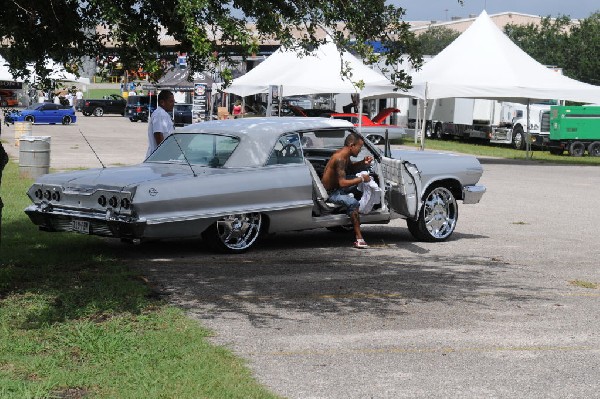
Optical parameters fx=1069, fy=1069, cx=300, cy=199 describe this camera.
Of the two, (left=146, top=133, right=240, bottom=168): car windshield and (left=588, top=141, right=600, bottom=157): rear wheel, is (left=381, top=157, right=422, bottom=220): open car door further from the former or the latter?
(left=588, top=141, right=600, bottom=157): rear wheel

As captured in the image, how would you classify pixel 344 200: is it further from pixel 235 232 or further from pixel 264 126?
pixel 235 232

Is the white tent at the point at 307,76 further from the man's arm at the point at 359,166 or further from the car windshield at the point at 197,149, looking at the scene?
the car windshield at the point at 197,149

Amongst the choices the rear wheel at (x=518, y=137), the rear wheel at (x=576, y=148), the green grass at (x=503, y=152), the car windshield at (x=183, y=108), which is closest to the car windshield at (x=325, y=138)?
the green grass at (x=503, y=152)

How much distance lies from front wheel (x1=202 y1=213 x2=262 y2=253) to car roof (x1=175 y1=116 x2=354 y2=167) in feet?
2.02

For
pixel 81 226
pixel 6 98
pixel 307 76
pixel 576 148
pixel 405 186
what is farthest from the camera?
pixel 576 148

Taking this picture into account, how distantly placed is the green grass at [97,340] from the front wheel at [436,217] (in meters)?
4.09

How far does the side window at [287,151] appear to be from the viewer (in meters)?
12.1

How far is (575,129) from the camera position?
37.1 m

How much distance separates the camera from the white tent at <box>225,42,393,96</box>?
32625 mm

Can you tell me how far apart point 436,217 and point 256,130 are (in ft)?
8.99

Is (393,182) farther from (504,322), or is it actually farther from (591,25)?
(591,25)

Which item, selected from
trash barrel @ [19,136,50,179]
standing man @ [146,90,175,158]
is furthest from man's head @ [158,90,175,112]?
trash barrel @ [19,136,50,179]

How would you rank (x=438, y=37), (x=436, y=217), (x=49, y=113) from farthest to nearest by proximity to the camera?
1. (x=438, y=37)
2. (x=49, y=113)
3. (x=436, y=217)

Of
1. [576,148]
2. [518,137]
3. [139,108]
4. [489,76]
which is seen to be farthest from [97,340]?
[139,108]
